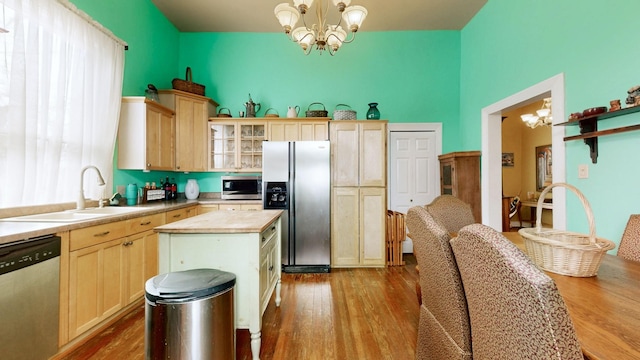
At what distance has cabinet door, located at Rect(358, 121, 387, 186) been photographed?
356cm

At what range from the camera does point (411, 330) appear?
2047 millimetres

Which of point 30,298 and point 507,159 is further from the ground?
point 507,159

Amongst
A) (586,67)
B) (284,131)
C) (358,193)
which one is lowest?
(358,193)

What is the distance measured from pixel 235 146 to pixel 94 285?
7.76ft

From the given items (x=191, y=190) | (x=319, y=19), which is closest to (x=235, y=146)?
(x=191, y=190)

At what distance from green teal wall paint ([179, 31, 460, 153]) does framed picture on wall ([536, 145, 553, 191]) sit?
9.42ft

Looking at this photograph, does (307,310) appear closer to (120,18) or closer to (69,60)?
(69,60)

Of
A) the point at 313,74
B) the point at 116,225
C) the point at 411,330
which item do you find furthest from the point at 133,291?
the point at 313,74

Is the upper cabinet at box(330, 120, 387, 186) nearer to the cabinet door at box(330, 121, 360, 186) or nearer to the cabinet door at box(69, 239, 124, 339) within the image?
the cabinet door at box(330, 121, 360, 186)

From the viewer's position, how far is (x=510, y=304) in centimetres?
56

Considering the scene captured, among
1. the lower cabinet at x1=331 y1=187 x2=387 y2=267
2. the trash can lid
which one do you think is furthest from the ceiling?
the trash can lid

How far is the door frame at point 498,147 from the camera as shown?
2.26 metres

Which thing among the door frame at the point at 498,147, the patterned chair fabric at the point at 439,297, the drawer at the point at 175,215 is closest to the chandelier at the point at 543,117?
the door frame at the point at 498,147

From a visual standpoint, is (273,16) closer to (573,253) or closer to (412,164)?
(412,164)
